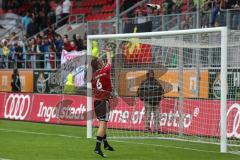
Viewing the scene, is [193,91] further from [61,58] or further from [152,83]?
[61,58]

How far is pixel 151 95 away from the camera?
2033 cm

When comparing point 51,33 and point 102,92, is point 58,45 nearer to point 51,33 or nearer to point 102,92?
point 51,33

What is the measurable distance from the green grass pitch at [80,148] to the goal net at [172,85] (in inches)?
33.0

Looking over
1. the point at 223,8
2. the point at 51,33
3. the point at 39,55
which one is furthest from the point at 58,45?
the point at 223,8

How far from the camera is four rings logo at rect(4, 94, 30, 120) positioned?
25.9m

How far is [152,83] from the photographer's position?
20.2 metres

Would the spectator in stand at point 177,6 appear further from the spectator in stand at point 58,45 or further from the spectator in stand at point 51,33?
the spectator in stand at point 51,33

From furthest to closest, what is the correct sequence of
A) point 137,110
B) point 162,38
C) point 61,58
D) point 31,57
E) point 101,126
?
point 31,57, point 61,58, point 137,110, point 162,38, point 101,126

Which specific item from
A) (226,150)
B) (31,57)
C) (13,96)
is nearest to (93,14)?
(31,57)

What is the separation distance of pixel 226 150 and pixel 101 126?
300cm

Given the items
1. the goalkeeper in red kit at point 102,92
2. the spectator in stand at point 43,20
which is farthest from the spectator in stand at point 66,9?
the goalkeeper in red kit at point 102,92

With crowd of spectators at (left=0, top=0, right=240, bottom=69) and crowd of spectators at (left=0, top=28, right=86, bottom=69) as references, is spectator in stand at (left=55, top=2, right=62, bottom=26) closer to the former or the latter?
crowd of spectators at (left=0, top=0, right=240, bottom=69)

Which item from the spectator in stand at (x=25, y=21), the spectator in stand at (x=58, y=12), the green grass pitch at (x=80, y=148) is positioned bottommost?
the green grass pitch at (x=80, y=148)

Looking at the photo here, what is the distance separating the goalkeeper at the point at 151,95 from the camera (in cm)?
2005
